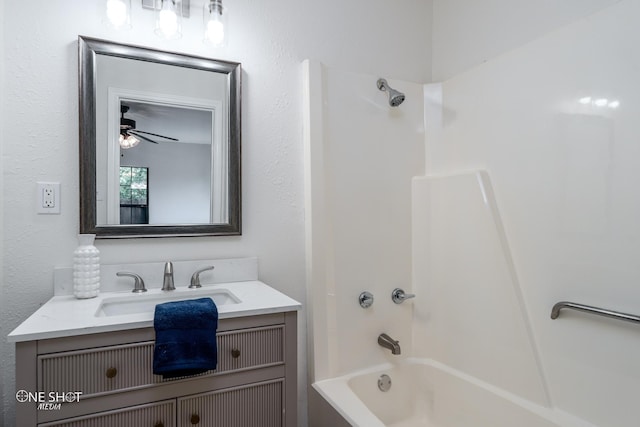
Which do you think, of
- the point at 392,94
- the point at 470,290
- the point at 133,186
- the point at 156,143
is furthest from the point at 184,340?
the point at 392,94

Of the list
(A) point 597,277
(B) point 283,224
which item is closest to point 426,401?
(A) point 597,277

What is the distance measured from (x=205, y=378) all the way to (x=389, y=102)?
1.61 meters

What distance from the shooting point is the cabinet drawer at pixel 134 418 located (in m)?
1.05

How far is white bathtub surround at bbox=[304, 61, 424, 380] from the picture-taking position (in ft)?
5.96

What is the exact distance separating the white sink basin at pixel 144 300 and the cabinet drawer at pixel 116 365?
20 cm

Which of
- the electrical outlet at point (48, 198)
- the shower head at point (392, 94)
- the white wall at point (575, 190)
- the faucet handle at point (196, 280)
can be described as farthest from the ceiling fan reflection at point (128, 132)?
the white wall at point (575, 190)

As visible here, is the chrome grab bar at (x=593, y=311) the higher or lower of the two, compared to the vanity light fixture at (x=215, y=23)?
lower

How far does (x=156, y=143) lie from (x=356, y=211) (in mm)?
1012

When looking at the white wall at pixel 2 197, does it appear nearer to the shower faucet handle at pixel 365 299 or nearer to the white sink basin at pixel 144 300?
the white sink basin at pixel 144 300

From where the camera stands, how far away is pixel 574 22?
147 centimetres

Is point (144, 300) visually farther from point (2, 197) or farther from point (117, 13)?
point (117, 13)

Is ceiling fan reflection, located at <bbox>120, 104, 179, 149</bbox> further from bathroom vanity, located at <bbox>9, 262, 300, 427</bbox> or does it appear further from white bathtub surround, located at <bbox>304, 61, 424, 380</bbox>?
white bathtub surround, located at <bbox>304, 61, 424, 380</bbox>

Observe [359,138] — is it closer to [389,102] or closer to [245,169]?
[389,102]

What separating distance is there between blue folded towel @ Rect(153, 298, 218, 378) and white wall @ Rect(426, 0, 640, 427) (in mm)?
1327
